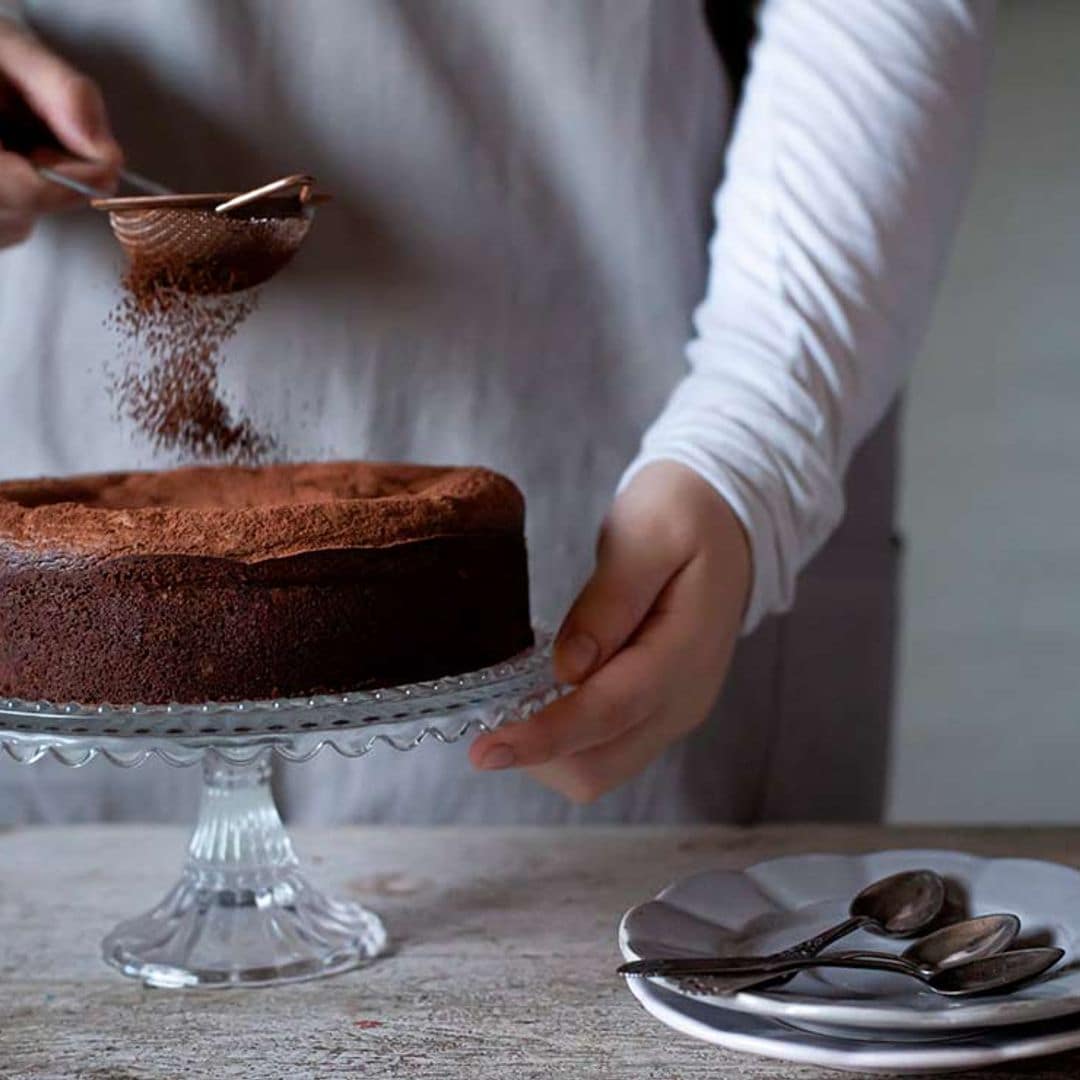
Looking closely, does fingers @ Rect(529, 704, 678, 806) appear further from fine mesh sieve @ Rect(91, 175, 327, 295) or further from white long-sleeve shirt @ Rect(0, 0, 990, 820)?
fine mesh sieve @ Rect(91, 175, 327, 295)

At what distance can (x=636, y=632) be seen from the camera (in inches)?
37.6

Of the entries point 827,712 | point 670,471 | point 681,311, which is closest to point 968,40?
point 681,311

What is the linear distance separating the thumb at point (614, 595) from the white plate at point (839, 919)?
133mm

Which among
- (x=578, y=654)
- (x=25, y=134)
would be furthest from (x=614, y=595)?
(x=25, y=134)

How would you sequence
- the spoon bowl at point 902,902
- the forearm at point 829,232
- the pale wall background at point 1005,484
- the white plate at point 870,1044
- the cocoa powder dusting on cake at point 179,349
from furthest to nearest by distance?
the pale wall background at point 1005,484, the forearm at point 829,232, the cocoa powder dusting on cake at point 179,349, the spoon bowl at point 902,902, the white plate at point 870,1044

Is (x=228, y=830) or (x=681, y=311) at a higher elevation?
(x=681, y=311)

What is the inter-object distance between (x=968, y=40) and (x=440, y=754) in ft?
2.02

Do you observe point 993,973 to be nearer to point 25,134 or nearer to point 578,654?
point 578,654

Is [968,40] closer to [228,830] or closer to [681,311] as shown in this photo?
[681,311]

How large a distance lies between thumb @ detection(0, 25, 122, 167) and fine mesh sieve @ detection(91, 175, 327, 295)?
0.09 m

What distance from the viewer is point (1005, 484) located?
2.64m

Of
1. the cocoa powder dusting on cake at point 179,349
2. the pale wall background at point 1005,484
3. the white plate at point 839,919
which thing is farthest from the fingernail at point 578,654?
the pale wall background at point 1005,484

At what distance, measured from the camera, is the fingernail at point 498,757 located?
0.83 meters

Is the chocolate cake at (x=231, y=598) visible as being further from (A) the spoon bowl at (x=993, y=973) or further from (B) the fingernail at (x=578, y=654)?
(A) the spoon bowl at (x=993, y=973)
